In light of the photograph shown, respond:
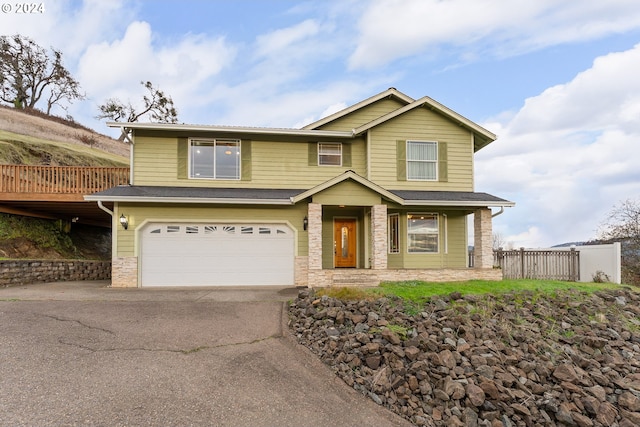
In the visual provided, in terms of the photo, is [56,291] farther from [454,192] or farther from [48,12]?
[454,192]

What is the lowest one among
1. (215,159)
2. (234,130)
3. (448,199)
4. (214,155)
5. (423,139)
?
(448,199)

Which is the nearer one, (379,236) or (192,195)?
(192,195)

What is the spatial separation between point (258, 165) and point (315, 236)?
3.86 meters

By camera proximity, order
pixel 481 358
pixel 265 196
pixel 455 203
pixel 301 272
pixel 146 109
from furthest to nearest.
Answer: pixel 146 109
pixel 301 272
pixel 455 203
pixel 265 196
pixel 481 358

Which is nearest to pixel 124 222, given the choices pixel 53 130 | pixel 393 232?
pixel 393 232

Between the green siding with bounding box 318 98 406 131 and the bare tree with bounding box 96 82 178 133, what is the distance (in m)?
29.8

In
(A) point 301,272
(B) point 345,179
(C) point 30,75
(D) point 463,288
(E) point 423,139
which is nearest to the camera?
(D) point 463,288

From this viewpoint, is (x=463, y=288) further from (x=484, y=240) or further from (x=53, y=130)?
(x=53, y=130)

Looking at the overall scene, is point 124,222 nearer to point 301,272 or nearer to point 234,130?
point 234,130

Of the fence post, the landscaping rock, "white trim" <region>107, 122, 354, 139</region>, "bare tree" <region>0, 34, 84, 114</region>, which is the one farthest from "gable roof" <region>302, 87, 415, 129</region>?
"bare tree" <region>0, 34, 84, 114</region>

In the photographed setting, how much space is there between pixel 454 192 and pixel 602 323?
21.0 feet

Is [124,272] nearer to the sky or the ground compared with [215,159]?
nearer to the ground

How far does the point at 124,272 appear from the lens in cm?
1066

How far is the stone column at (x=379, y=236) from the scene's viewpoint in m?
11.0
